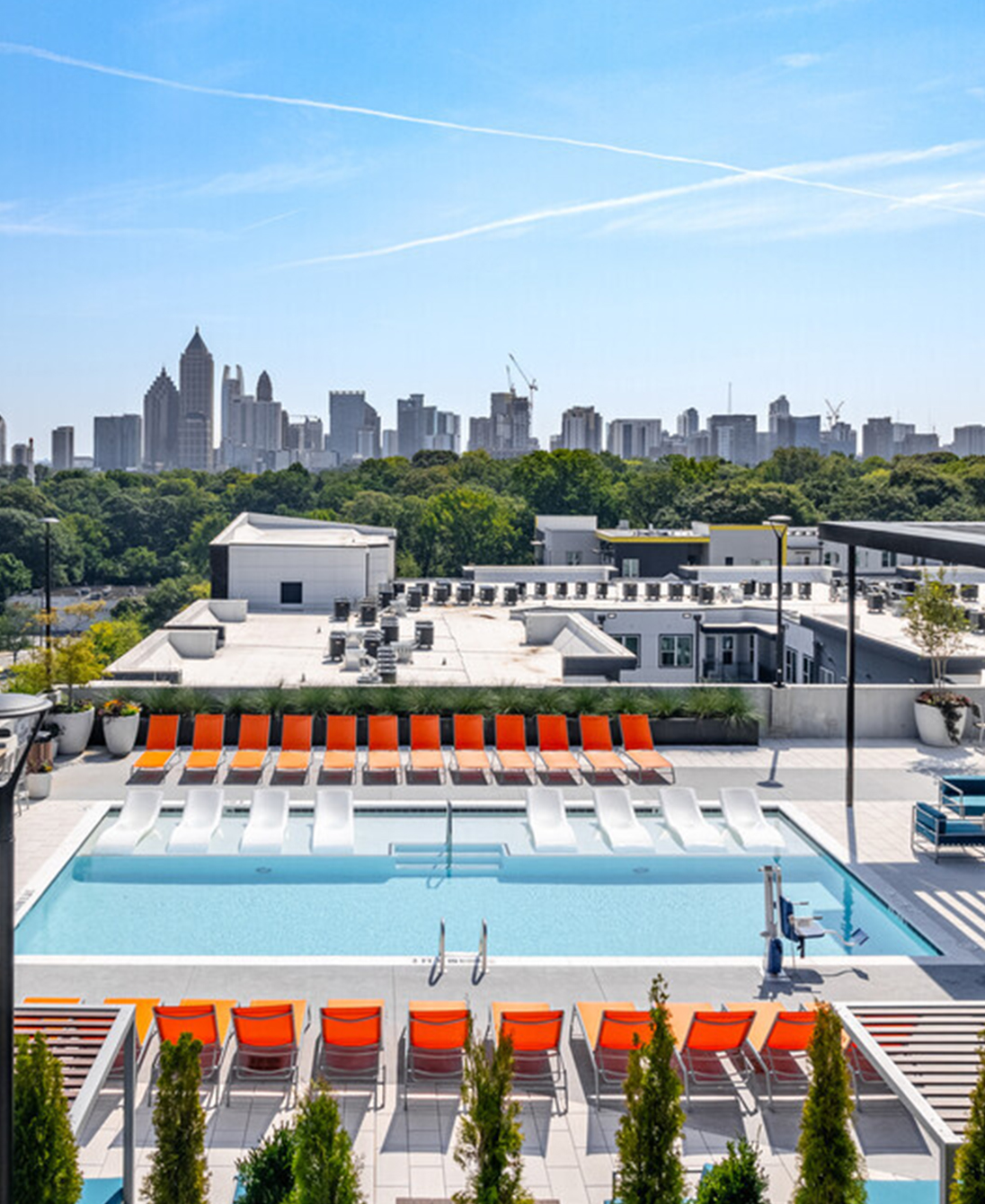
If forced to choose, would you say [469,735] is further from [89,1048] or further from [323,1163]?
[323,1163]

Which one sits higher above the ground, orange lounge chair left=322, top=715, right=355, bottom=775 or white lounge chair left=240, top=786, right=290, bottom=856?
orange lounge chair left=322, top=715, right=355, bottom=775

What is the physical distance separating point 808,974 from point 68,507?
120 meters

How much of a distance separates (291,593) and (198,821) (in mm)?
21107

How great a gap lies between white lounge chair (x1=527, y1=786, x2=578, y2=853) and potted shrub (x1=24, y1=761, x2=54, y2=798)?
6529 millimetres

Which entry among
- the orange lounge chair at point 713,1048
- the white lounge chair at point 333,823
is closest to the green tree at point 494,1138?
the orange lounge chair at point 713,1048

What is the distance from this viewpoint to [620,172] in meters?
39.6

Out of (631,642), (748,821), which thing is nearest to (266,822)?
(748,821)

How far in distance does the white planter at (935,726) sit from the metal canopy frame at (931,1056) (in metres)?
12.4

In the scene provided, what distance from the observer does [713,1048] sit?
8.57 metres

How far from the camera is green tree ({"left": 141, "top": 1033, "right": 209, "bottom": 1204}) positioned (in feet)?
18.8

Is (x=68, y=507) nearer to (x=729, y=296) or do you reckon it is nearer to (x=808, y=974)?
(x=729, y=296)

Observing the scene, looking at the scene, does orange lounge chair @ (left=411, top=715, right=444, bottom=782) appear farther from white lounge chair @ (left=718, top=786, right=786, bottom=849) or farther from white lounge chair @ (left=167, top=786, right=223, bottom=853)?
white lounge chair @ (left=718, top=786, right=786, bottom=849)

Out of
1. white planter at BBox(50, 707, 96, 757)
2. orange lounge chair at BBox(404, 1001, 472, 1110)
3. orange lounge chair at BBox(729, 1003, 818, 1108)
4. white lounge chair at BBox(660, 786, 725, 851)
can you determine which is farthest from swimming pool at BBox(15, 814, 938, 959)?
white planter at BBox(50, 707, 96, 757)

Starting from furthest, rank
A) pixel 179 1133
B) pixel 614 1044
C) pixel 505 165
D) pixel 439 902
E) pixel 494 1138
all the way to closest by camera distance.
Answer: pixel 505 165
pixel 439 902
pixel 614 1044
pixel 179 1133
pixel 494 1138
